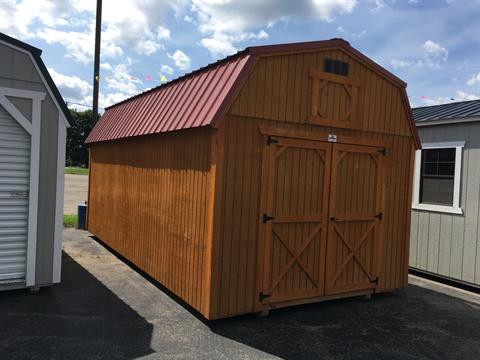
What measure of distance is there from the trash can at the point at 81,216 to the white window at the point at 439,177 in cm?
847

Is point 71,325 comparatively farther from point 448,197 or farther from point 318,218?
point 448,197

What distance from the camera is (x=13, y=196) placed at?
5.98 meters

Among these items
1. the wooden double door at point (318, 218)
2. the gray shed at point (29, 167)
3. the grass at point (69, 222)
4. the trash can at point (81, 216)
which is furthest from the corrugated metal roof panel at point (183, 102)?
the grass at point (69, 222)

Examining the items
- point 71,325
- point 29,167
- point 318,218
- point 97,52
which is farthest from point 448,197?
point 97,52

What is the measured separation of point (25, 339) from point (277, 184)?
343 centimetres

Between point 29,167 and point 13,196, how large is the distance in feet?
1.47

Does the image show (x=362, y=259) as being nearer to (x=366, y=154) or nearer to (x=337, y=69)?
(x=366, y=154)

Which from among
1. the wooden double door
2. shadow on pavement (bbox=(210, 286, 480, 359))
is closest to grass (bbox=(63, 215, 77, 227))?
shadow on pavement (bbox=(210, 286, 480, 359))

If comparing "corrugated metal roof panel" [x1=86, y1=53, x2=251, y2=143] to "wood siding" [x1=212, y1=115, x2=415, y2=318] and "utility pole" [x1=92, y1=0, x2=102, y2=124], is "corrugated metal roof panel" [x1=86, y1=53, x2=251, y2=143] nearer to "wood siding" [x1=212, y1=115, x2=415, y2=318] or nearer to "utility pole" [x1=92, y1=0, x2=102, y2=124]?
"wood siding" [x1=212, y1=115, x2=415, y2=318]

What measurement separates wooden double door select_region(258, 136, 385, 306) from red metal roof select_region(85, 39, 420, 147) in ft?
2.89

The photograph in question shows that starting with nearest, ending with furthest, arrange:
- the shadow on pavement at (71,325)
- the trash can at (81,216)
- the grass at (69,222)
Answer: the shadow on pavement at (71,325) → the trash can at (81,216) → the grass at (69,222)

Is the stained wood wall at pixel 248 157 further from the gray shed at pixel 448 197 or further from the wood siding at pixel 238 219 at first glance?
the gray shed at pixel 448 197

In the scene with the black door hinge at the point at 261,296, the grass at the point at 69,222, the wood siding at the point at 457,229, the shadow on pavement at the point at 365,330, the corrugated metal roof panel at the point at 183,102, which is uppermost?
the corrugated metal roof panel at the point at 183,102

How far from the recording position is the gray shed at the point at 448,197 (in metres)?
Result: 7.54
